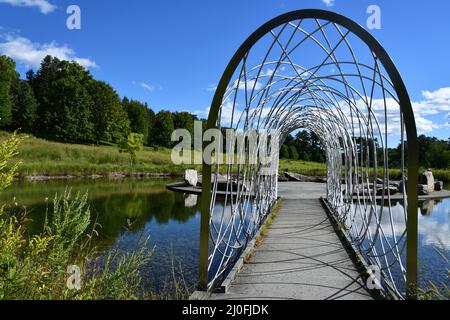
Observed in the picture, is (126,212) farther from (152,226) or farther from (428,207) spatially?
(428,207)

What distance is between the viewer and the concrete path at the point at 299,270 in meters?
3.80

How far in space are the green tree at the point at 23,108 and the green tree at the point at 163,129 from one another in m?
16.4

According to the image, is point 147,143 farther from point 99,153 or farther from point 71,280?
point 71,280

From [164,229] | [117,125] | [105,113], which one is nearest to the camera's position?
[164,229]

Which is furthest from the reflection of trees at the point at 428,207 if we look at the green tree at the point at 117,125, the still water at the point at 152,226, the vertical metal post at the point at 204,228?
the green tree at the point at 117,125

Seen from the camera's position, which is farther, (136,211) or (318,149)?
(318,149)

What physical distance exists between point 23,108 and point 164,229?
144 feet

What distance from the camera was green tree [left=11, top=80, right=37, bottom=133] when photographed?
4506 centimetres

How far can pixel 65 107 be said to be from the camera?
41.1 m

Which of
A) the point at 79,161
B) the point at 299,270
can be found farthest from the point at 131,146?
Answer: the point at 299,270

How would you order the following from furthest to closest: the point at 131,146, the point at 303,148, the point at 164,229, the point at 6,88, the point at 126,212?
the point at 303,148 < the point at 6,88 < the point at 131,146 < the point at 126,212 < the point at 164,229

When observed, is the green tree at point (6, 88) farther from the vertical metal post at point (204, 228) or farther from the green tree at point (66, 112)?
the vertical metal post at point (204, 228)
